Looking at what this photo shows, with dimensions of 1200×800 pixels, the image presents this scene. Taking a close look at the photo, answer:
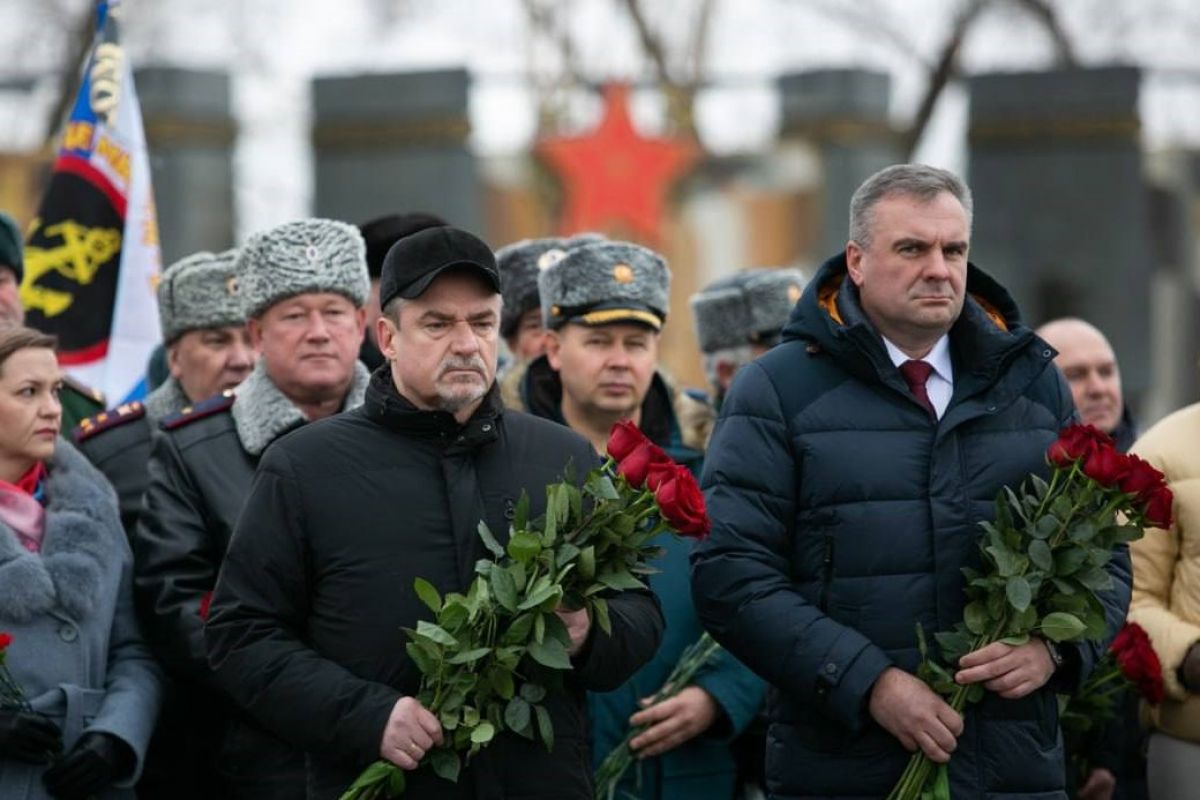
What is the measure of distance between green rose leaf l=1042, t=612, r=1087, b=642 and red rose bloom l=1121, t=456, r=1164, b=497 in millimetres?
304

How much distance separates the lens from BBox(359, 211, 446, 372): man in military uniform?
261 inches

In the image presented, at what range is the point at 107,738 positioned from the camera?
5.13 meters

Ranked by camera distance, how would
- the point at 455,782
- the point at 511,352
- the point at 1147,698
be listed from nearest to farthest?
the point at 455,782 → the point at 1147,698 → the point at 511,352

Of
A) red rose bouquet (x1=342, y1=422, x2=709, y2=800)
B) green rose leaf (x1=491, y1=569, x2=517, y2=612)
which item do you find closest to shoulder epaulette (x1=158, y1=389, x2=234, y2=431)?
red rose bouquet (x1=342, y1=422, x2=709, y2=800)

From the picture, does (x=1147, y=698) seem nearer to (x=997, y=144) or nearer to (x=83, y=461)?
(x=83, y=461)

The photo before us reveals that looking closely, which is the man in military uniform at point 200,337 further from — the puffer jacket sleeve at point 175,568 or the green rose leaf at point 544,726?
the green rose leaf at point 544,726

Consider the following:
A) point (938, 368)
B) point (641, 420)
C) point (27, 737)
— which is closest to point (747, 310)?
point (641, 420)

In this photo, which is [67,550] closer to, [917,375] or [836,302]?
[836,302]

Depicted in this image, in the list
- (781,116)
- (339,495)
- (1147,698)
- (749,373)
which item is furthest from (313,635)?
(781,116)

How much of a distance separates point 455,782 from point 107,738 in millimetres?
A: 1134

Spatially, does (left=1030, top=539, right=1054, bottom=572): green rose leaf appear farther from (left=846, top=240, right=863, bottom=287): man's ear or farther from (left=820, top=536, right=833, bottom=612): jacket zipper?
(left=846, top=240, right=863, bottom=287): man's ear

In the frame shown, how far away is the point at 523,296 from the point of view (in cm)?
679

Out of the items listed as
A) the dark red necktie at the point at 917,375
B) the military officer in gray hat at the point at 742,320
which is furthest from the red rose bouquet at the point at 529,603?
the military officer in gray hat at the point at 742,320

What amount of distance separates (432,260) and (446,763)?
41.7 inches
